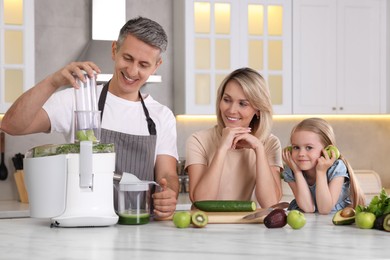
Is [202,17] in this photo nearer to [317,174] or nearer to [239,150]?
[239,150]

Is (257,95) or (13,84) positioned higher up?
(13,84)

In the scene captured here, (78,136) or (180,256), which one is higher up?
(78,136)

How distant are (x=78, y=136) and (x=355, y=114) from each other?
338 centimetres

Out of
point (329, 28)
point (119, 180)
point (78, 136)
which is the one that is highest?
point (329, 28)

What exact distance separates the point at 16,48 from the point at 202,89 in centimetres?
125

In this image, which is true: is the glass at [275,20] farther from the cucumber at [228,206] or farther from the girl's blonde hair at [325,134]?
the cucumber at [228,206]

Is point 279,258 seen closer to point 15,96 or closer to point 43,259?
point 43,259

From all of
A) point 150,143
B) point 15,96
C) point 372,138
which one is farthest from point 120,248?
point 372,138

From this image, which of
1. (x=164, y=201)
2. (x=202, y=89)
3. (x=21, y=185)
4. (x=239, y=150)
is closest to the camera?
(x=164, y=201)

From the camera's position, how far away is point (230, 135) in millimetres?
2814

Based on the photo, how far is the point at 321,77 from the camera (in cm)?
506

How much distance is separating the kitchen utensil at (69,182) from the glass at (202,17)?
2.72m

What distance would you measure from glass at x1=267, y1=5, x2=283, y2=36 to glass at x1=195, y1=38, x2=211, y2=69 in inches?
18.9

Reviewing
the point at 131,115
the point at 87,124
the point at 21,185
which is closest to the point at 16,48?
the point at 21,185
